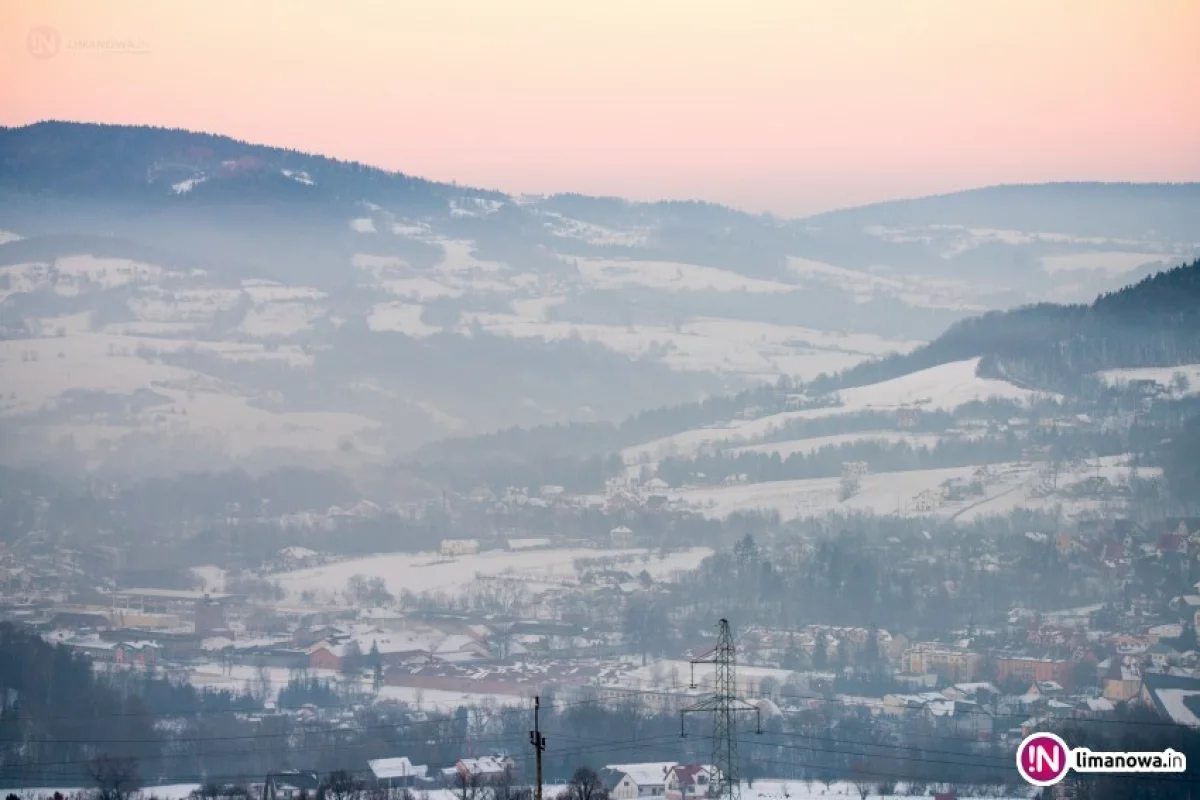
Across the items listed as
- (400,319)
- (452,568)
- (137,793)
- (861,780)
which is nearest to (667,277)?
(400,319)

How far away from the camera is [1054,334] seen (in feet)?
295

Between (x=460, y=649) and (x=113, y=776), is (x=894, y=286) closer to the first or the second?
(x=460, y=649)

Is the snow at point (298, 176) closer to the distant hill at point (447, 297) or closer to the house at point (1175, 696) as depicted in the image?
the distant hill at point (447, 297)

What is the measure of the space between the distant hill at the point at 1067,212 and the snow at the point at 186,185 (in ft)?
154

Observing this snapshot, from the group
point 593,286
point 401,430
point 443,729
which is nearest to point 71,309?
point 401,430

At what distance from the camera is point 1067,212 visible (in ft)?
514

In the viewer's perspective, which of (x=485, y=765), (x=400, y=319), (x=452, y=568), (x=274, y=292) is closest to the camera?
(x=485, y=765)

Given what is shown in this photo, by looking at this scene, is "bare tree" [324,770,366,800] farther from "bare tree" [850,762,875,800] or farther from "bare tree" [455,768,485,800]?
"bare tree" [850,762,875,800]

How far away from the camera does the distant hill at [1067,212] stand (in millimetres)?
147125

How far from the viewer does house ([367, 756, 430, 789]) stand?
1603 inches

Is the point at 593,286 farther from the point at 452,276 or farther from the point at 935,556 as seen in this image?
the point at 935,556

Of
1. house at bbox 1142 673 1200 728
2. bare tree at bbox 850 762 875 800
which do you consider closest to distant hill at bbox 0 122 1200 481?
house at bbox 1142 673 1200 728

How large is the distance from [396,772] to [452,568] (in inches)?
1188

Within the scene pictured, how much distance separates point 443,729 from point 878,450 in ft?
120
